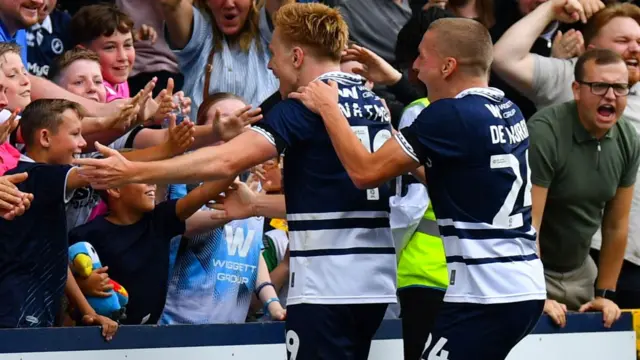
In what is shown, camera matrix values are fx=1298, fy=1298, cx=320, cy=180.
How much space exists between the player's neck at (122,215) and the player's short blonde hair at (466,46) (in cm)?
204

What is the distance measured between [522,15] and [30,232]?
4.81m

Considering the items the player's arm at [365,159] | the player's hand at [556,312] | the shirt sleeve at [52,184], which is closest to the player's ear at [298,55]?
the player's arm at [365,159]

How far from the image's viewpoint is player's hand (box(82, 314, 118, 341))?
6379 millimetres

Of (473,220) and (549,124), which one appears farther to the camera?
(549,124)

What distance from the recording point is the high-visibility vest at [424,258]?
6.93 metres

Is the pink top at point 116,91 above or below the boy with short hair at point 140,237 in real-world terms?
above

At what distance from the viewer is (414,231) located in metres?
7.13

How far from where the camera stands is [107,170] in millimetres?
5410

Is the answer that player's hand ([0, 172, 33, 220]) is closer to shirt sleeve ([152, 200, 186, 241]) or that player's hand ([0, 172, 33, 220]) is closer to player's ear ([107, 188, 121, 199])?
player's ear ([107, 188, 121, 199])

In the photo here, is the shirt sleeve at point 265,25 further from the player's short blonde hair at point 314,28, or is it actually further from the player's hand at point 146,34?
the player's short blonde hair at point 314,28

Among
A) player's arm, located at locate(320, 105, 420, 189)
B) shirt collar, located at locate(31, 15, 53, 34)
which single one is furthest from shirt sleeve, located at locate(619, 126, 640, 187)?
shirt collar, located at locate(31, 15, 53, 34)

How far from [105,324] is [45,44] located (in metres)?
2.44

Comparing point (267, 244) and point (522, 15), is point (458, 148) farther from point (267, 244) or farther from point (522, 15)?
point (522, 15)

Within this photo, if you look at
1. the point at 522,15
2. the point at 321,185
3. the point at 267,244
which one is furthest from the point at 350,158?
the point at 522,15
